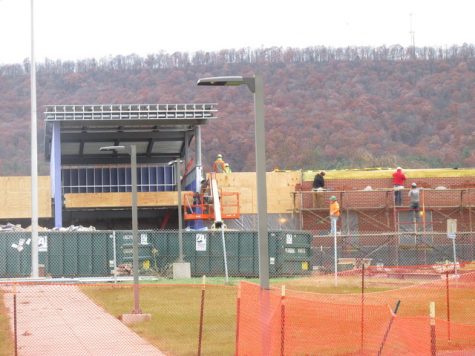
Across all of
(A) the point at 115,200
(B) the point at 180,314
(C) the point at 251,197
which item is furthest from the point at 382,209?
(B) the point at 180,314

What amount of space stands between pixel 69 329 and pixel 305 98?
319ft

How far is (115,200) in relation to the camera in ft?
186

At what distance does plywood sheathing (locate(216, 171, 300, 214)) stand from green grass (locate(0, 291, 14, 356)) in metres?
27.5

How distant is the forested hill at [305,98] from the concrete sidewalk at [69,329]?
237 feet

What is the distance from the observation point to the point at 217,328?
2322 cm

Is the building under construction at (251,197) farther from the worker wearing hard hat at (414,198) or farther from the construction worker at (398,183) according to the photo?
the worker wearing hard hat at (414,198)

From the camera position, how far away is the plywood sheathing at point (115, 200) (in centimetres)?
5675

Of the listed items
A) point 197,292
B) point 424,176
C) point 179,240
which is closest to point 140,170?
point 424,176

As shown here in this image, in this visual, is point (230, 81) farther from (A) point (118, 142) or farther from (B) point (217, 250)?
(A) point (118, 142)

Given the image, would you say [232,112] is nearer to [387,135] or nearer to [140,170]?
[387,135]

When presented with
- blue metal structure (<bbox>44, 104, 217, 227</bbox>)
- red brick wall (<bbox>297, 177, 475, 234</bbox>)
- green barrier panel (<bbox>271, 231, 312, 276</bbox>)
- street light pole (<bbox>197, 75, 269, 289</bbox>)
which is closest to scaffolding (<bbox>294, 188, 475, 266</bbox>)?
red brick wall (<bbox>297, 177, 475, 234</bbox>)

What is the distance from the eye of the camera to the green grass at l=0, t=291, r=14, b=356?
19.8 m

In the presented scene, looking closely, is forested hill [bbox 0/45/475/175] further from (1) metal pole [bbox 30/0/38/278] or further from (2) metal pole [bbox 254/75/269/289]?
(2) metal pole [bbox 254/75/269/289]

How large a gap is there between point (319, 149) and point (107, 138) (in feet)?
160
